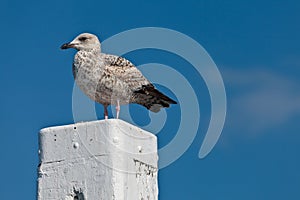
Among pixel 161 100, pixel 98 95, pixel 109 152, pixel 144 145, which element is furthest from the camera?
pixel 161 100

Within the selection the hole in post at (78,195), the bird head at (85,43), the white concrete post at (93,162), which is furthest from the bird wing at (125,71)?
the hole in post at (78,195)

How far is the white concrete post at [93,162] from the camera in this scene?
8484 mm

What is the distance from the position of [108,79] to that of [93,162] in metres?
2.39

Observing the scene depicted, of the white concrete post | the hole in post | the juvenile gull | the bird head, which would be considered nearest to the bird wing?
the juvenile gull

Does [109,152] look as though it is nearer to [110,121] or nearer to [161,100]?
[110,121]

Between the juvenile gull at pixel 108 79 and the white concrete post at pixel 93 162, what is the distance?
1.48m

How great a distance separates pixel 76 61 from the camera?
1085 cm

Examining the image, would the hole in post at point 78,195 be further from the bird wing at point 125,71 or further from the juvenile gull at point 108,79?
the bird wing at point 125,71

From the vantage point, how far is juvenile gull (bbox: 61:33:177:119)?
10.6 m

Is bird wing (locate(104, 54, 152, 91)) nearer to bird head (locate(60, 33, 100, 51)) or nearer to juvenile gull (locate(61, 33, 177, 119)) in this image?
juvenile gull (locate(61, 33, 177, 119))

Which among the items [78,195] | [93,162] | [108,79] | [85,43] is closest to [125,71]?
[108,79]

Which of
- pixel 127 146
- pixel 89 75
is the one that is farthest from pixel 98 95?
pixel 127 146

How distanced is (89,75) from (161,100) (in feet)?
4.57

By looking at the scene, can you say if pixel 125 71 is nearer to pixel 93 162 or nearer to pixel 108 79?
pixel 108 79
